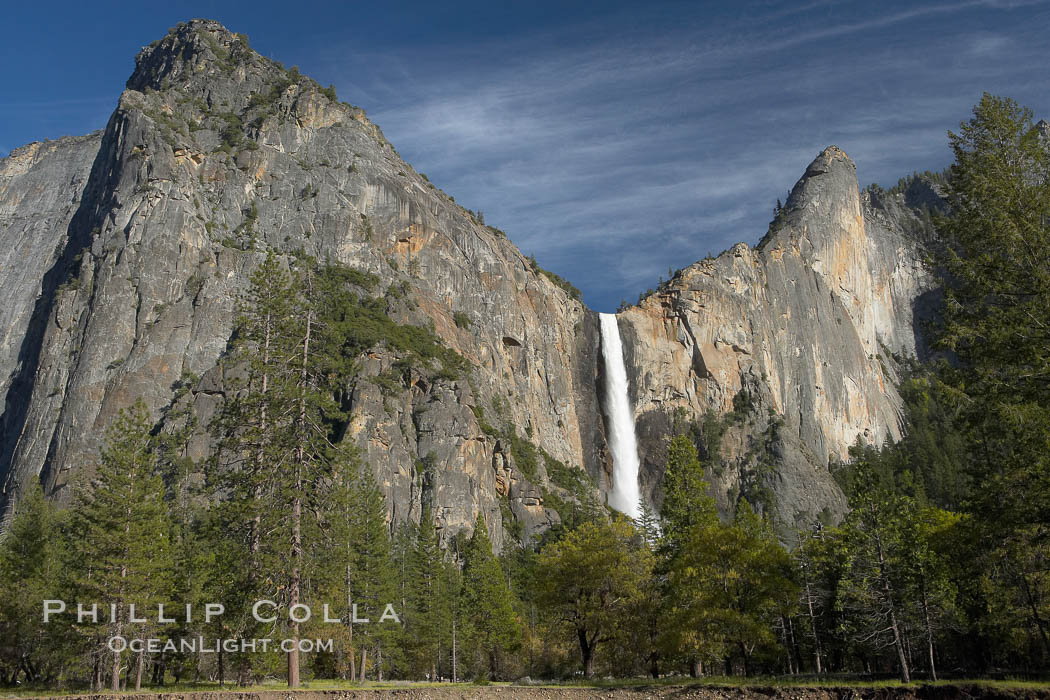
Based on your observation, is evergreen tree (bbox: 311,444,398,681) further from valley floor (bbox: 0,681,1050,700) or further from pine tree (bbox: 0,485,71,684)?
pine tree (bbox: 0,485,71,684)

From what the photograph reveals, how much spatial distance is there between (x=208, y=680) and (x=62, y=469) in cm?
4070

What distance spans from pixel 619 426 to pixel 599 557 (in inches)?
3264

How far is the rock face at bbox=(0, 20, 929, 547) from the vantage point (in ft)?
268

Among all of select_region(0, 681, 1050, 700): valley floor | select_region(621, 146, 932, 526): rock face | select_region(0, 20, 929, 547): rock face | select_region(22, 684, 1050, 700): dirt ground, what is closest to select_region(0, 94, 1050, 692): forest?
select_region(0, 681, 1050, 700): valley floor

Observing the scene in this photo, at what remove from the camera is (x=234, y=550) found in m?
25.9

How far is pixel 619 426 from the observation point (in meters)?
119

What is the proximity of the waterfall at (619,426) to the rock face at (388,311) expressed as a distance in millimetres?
1695

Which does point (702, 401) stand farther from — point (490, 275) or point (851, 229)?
point (851, 229)

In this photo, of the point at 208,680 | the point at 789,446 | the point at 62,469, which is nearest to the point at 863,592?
the point at 208,680

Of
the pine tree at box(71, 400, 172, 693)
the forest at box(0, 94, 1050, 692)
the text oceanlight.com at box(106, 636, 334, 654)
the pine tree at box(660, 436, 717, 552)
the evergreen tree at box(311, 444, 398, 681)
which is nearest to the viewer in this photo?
the forest at box(0, 94, 1050, 692)

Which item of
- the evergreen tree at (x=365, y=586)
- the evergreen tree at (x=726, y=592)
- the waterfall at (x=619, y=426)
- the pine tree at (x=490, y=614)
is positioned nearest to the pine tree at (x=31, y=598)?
the evergreen tree at (x=365, y=586)

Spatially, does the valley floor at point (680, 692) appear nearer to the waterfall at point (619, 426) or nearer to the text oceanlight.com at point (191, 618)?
the text oceanlight.com at point (191, 618)

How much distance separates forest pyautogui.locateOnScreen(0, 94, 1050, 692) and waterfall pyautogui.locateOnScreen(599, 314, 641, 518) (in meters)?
58.2

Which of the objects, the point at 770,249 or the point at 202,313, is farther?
the point at 770,249
